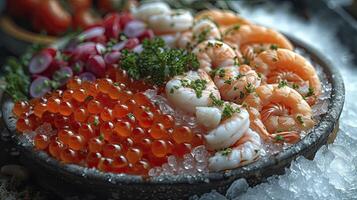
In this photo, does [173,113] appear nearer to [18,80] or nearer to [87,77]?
[87,77]

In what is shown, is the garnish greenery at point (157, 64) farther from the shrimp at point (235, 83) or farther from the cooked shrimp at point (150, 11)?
the cooked shrimp at point (150, 11)

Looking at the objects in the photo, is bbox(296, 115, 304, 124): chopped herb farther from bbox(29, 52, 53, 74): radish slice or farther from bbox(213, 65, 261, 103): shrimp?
bbox(29, 52, 53, 74): radish slice

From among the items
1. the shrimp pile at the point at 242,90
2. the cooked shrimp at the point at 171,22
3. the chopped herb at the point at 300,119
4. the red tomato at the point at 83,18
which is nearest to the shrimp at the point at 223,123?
the shrimp pile at the point at 242,90

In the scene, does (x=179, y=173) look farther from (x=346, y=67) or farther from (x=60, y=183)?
(x=346, y=67)

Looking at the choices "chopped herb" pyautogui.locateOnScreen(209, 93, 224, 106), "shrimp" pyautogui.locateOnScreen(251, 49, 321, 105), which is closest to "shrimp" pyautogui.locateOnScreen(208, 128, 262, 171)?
"chopped herb" pyautogui.locateOnScreen(209, 93, 224, 106)

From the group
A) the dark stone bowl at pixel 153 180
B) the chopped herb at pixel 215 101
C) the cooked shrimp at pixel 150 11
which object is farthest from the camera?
the cooked shrimp at pixel 150 11

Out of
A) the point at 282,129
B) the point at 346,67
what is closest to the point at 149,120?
the point at 282,129
